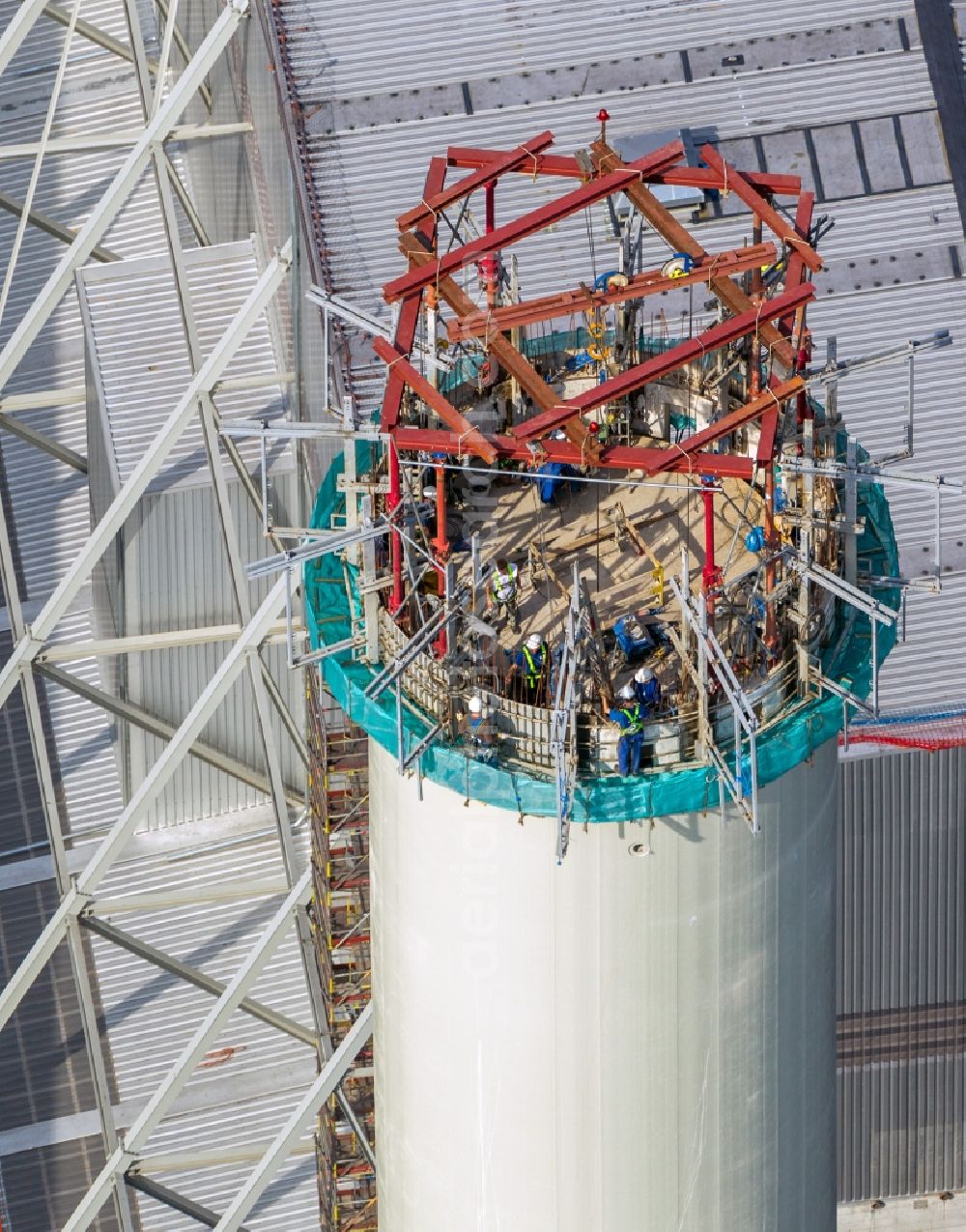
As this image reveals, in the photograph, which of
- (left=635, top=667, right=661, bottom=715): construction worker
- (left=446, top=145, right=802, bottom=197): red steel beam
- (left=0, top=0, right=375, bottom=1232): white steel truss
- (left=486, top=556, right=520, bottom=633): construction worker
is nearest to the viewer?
(left=635, top=667, right=661, bottom=715): construction worker

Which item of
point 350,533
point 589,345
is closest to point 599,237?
point 589,345

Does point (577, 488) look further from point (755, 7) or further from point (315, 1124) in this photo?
point (755, 7)

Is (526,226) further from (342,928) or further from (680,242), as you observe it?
(342,928)

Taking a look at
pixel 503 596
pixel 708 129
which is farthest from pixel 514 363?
pixel 708 129

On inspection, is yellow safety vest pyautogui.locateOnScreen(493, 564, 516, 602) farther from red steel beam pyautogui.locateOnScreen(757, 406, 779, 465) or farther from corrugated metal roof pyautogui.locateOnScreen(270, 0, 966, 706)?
corrugated metal roof pyautogui.locateOnScreen(270, 0, 966, 706)

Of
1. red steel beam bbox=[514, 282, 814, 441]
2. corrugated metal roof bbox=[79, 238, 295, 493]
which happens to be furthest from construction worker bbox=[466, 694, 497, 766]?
corrugated metal roof bbox=[79, 238, 295, 493]

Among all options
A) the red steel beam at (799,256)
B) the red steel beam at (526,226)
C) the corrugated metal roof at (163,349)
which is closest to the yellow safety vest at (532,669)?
the red steel beam at (526,226)
